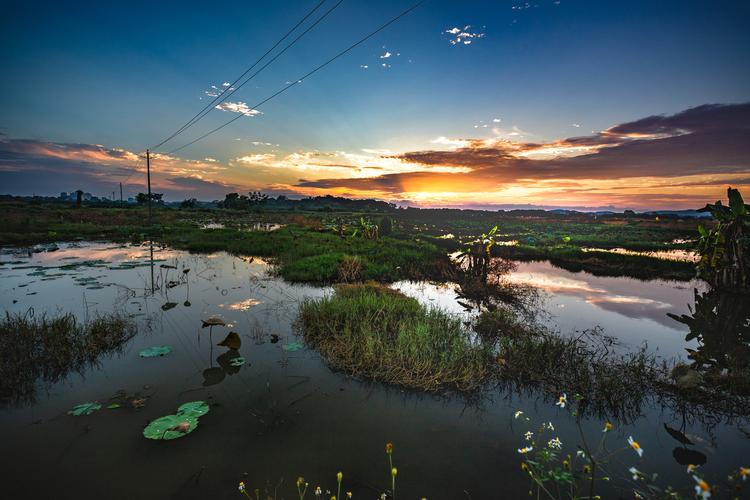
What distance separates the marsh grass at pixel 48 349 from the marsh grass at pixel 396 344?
4.47m

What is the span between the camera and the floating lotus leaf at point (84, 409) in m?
4.97

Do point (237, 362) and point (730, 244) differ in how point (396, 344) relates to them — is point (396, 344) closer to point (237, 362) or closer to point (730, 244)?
point (237, 362)

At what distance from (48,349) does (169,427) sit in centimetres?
431

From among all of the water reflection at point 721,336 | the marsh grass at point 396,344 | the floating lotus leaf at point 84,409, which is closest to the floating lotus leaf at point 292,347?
the marsh grass at point 396,344

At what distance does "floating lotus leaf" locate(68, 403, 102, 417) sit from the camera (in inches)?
196

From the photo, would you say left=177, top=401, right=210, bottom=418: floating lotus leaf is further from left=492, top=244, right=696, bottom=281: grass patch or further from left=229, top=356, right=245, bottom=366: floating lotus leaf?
left=492, top=244, right=696, bottom=281: grass patch

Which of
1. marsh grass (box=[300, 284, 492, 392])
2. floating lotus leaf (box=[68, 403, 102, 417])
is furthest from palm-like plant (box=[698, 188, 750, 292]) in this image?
floating lotus leaf (box=[68, 403, 102, 417])

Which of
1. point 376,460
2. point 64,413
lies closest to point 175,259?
point 64,413

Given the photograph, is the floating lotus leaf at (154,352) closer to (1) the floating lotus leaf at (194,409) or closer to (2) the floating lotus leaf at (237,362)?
(2) the floating lotus leaf at (237,362)

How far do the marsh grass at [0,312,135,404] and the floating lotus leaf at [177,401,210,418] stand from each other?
2.61m

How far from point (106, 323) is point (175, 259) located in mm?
11554

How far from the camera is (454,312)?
10266 millimetres

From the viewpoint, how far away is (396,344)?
7.26 meters

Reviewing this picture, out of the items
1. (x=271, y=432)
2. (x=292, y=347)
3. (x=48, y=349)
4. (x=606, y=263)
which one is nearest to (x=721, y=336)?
(x=292, y=347)
